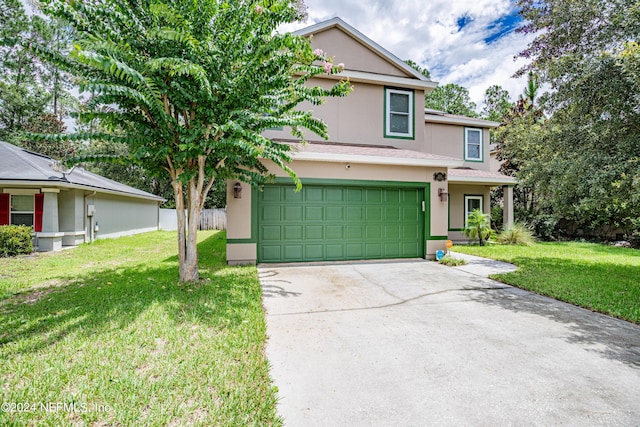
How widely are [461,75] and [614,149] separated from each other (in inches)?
580

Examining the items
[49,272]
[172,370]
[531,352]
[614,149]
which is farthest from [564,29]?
[49,272]

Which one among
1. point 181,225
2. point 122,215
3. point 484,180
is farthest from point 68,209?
point 484,180

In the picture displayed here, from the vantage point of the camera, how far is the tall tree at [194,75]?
14.5ft

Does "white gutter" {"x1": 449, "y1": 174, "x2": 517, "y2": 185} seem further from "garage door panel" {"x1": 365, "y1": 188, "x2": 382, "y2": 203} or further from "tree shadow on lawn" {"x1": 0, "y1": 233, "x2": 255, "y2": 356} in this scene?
"tree shadow on lawn" {"x1": 0, "y1": 233, "x2": 255, "y2": 356}

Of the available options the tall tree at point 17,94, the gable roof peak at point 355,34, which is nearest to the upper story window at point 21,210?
the gable roof peak at point 355,34

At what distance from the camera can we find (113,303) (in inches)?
172

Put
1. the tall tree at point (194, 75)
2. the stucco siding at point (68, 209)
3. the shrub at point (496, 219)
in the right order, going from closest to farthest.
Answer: the tall tree at point (194, 75)
the stucco siding at point (68, 209)
the shrub at point (496, 219)

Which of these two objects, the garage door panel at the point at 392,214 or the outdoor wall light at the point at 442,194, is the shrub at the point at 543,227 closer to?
the outdoor wall light at the point at 442,194

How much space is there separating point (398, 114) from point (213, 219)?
15232 mm

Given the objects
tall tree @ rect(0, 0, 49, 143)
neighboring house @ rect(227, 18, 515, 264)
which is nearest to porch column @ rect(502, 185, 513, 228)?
neighboring house @ rect(227, 18, 515, 264)

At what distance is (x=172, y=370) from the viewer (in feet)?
8.54

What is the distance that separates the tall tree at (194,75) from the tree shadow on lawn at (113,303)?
4.82ft

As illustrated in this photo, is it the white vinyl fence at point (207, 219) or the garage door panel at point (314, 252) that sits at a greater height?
the white vinyl fence at point (207, 219)

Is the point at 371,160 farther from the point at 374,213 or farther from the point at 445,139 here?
the point at 445,139
